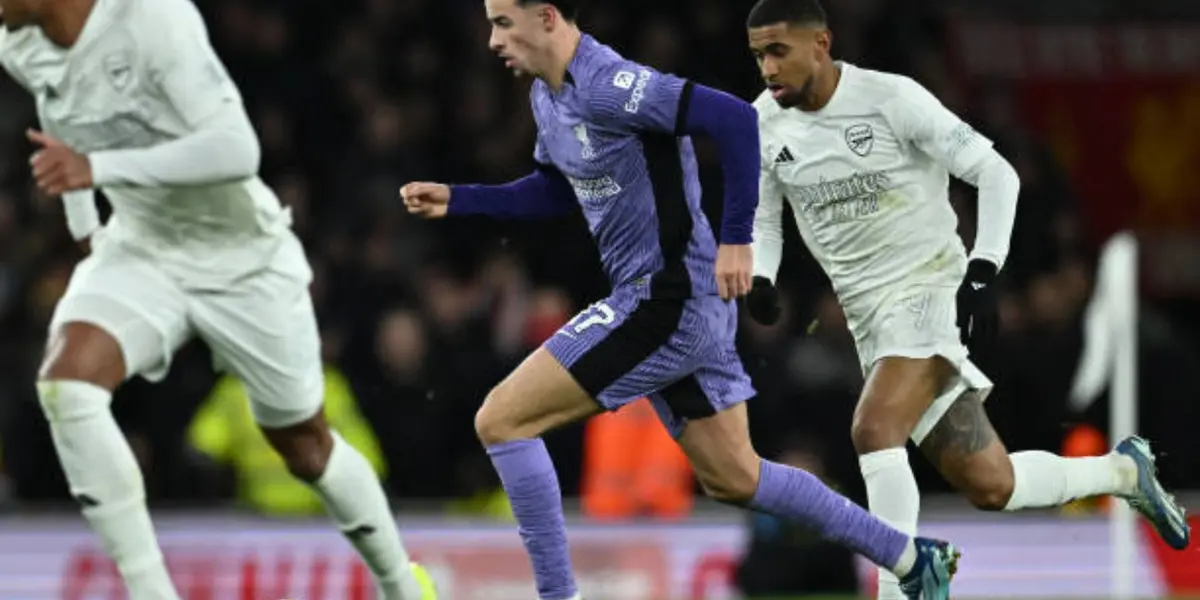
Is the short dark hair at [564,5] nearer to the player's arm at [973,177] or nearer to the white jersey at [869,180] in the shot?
the white jersey at [869,180]

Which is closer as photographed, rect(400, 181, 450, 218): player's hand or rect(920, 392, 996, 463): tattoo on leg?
rect(400, 181, 450, 218): player's hand

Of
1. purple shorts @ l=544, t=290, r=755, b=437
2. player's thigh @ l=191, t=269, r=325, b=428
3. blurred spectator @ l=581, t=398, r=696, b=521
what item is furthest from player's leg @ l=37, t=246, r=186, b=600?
blurred spectator @ l=581, t=398, r=696, b=521

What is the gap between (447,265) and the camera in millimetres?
14445

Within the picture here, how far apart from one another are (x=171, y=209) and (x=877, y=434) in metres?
2.15

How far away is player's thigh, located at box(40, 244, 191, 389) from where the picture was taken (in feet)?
23.7

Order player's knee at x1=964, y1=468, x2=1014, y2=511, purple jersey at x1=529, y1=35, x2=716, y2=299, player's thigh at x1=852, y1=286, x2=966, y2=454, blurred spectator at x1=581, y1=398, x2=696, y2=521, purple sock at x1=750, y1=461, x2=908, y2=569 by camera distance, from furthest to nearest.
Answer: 1. blurred spectator at x1=581, y1=398, x2=696, y2=521
2. player's knee at x1=964, y1=468, x2=1014, y2=511
3. player's thigh at x1=852, y1=286, x2=966, y2=454
4. purple sock at x1=750, y1=461, x2=908, y2=569
5. purple jersey at x1=529, y1=35, x2=716, y2=299

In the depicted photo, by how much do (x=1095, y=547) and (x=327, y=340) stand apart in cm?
400

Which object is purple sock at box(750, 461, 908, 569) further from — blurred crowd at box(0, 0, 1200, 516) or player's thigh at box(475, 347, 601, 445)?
blurred crowd at box(0, 0, 1200, 516)

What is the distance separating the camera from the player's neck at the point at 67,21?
735 cm

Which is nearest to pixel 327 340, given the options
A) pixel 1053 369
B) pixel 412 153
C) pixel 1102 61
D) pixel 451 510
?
pixel 451 510

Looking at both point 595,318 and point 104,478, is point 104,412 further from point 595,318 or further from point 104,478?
point 595,318

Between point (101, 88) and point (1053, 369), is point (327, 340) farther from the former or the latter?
point (101, 88)

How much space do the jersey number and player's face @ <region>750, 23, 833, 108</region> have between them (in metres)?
0.85

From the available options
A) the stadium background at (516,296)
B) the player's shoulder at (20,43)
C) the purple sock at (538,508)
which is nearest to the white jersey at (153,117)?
the player's shoulder at (20,43)
